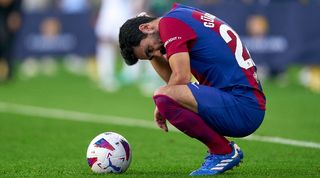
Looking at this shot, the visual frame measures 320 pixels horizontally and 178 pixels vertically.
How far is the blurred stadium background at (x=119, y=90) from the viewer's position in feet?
28.5

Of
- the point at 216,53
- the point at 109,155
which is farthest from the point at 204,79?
the point at 109,155

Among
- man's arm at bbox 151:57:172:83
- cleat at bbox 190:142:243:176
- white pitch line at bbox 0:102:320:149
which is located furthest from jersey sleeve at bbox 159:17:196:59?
white pitch line at bbox 0:102:320:149

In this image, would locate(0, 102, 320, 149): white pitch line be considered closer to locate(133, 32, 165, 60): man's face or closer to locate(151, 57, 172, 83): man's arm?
locate(151, 57, 172, 83): man's arm

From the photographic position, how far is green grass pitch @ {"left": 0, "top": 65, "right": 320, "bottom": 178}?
25.3 ft

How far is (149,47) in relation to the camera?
23.6ft

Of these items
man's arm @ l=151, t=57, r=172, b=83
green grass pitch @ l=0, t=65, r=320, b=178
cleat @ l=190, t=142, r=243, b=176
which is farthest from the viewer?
green grass pitch @ l=0, t=65, r=320, b=178

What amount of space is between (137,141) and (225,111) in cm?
325

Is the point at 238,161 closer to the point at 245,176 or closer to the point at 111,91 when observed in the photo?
the point at 245,176

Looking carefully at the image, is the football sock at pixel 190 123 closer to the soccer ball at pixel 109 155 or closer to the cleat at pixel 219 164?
the cleat at pixel 219 164

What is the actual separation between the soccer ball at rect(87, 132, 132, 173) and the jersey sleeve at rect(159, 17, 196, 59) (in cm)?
99

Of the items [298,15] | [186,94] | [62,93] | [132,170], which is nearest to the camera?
[186,94]

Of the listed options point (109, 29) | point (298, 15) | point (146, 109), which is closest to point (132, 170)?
point (146, 109)

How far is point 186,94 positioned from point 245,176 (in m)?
0.82

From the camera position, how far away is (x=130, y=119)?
1304cm
